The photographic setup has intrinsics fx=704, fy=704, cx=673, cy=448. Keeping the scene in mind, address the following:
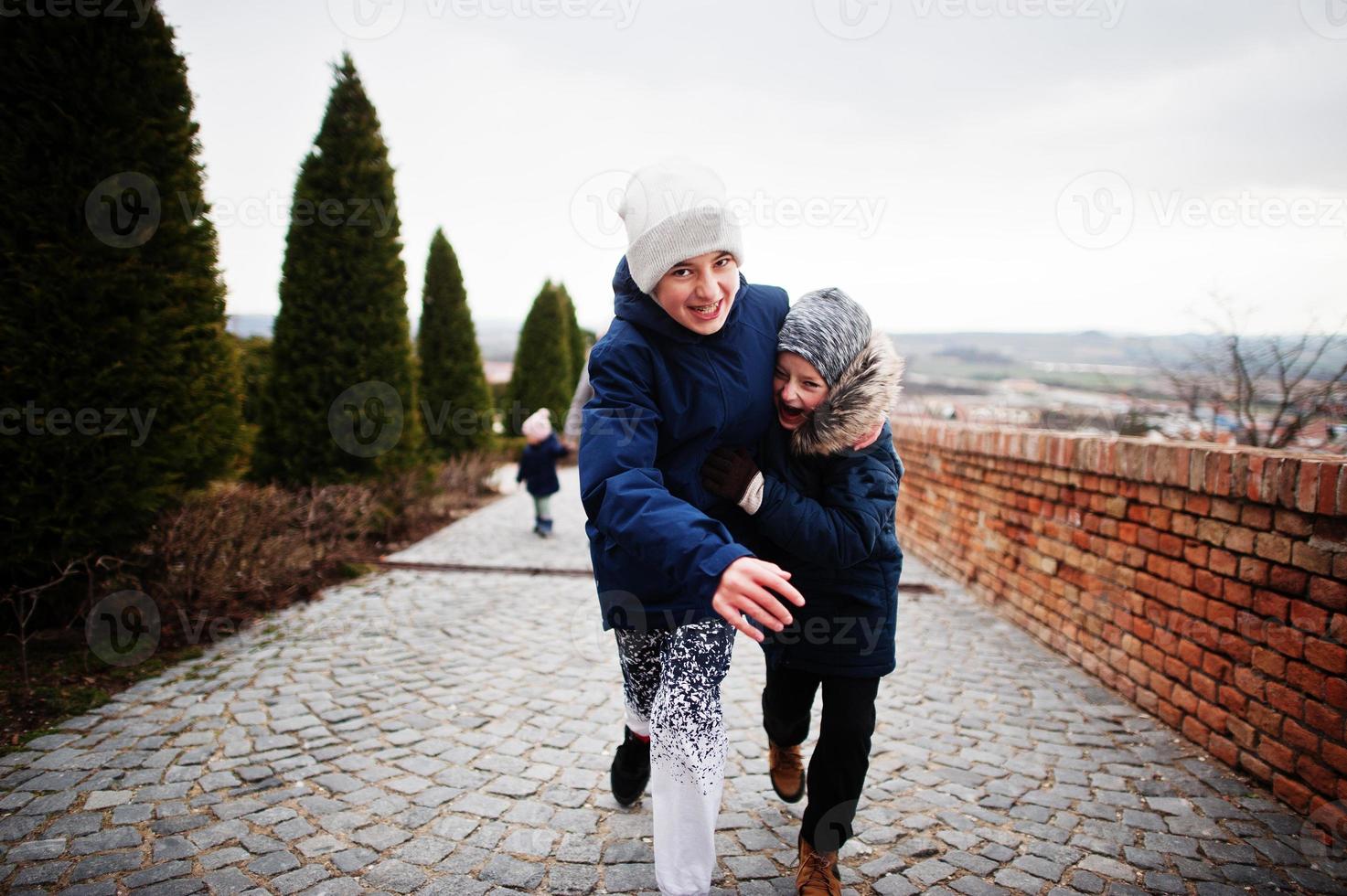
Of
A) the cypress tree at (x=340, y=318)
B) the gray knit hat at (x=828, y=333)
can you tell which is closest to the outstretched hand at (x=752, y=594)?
the gray knit hat at (x=828, y=333)

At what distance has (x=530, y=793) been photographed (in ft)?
9.48

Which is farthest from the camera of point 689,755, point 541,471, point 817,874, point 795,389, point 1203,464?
point 541,471

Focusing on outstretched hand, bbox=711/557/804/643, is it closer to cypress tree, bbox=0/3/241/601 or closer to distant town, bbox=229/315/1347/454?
distant town, bbox=229/315/1347/454

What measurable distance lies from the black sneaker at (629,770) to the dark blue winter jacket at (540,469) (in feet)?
21.7

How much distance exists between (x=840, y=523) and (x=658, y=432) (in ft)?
1.91

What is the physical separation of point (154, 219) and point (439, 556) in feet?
13.9

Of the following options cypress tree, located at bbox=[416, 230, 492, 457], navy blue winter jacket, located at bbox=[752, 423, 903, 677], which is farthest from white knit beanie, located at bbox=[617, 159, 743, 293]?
cypress tree, located at bbox=[416, 230, 492, 457]

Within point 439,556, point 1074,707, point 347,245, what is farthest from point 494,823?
point 347,245

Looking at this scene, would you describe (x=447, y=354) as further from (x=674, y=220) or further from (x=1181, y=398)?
(x=674, y=220)

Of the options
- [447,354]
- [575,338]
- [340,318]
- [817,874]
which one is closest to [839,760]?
[817,874]

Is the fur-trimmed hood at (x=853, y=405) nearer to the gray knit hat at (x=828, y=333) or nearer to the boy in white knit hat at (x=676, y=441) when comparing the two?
the gray knit hat at (x=828, y=333)

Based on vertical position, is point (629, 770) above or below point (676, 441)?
below

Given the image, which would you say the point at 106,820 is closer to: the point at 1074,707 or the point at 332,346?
the point at 1074,707

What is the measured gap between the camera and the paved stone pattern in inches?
Result: 92.7
